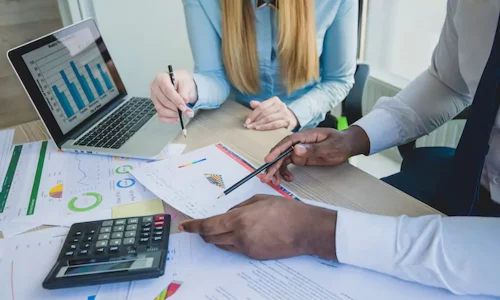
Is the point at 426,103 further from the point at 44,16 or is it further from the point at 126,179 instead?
the point at 44,16

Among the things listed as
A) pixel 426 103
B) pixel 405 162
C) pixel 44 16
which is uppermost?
pixel 44 16

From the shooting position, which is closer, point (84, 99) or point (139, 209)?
point (139, 209)

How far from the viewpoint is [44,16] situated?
1617mm

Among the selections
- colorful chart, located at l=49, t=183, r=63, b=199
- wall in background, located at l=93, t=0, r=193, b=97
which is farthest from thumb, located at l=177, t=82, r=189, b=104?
wall in background, located at l=93, t=0, r=193, b=97

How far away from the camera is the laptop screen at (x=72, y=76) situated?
2.84 ft

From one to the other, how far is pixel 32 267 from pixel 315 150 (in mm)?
497

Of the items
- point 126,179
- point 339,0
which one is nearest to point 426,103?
point 339,0

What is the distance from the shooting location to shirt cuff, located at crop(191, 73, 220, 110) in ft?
3.28

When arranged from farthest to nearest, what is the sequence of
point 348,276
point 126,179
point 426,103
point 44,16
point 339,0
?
point 44,16, point 339,0, point 426,103, point 126,179, point 348,276

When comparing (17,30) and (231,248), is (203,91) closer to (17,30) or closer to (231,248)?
(231,248)

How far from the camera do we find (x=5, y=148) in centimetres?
92

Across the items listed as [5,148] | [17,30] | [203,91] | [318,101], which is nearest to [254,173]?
[203,91]

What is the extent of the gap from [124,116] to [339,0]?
614mm

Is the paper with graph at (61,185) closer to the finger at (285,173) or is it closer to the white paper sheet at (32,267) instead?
the white paper sheet at (32,267)
